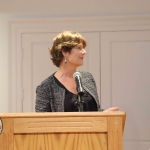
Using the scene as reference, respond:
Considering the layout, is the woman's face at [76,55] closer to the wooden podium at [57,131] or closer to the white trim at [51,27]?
the wooden podium at [57,131]

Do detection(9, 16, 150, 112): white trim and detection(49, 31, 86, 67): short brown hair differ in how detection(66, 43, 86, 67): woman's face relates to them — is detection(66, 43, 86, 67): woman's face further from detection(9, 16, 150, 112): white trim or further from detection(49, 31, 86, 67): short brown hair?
detection(9, 16, 150, 112): white trim

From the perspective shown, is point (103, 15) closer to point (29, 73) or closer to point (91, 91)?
point (29, 73)

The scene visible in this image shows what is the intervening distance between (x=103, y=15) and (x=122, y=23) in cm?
21

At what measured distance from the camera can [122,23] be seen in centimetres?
317

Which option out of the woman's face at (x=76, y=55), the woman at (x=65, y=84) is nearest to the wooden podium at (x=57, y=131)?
the woman at (x=65, y=84)

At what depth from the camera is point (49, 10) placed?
3.26m

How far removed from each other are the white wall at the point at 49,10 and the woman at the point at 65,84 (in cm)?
137

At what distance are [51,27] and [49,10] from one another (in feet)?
0.58

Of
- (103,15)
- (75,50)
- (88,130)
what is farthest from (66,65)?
(103,15)

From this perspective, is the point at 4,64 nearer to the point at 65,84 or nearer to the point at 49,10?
the point at 49,10

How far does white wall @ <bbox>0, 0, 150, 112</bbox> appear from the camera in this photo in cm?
317

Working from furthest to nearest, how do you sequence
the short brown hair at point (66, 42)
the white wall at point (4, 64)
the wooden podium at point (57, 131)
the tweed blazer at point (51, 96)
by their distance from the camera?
the white wall at point (4, 64) < the short brown hair at point (66, 42) < the tweed blazer at point (51, 96) < the wooden podium at point (57, 131)

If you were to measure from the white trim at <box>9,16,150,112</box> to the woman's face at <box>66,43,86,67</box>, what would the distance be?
1.37 metres

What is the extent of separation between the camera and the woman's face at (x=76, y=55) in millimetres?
1848
